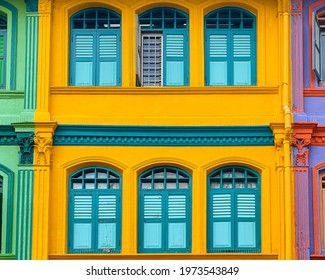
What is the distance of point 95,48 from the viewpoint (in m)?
24.4

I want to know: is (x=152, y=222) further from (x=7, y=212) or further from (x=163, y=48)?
(x=163, y=48)

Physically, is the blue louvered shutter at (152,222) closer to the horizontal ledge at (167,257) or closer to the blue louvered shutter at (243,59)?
the horizontal ledge at (167,257)

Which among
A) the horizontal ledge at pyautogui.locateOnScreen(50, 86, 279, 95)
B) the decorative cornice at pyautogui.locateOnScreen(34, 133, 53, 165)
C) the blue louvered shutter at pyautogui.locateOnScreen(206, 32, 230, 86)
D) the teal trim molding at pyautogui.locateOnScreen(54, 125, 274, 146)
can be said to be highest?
the blue louvered shutter at pyautogui.locateOnScreen(206, 32, 230, 86)

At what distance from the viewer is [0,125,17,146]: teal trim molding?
77.7 ft

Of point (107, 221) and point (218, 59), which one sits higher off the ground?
point (218, 59)

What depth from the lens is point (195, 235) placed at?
2341cm

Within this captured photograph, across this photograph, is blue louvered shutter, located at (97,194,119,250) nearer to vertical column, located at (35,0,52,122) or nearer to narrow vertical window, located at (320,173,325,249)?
vertical column, located at (35,0,52,122)

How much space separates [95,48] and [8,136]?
266 centimetres

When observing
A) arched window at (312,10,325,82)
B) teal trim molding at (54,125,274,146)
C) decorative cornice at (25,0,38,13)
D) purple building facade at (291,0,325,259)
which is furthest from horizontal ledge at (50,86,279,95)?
decorative cornice at (25,0,38,13)

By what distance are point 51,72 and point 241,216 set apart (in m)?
4.99

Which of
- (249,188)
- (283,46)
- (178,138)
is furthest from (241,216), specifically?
(283,46)

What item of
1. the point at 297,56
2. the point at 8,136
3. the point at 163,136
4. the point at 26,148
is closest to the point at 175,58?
the point at 163,136

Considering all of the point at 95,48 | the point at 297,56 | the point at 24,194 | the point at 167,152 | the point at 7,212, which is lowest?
the point at 7,212

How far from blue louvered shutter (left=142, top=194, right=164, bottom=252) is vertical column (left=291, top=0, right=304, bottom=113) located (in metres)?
3.46
